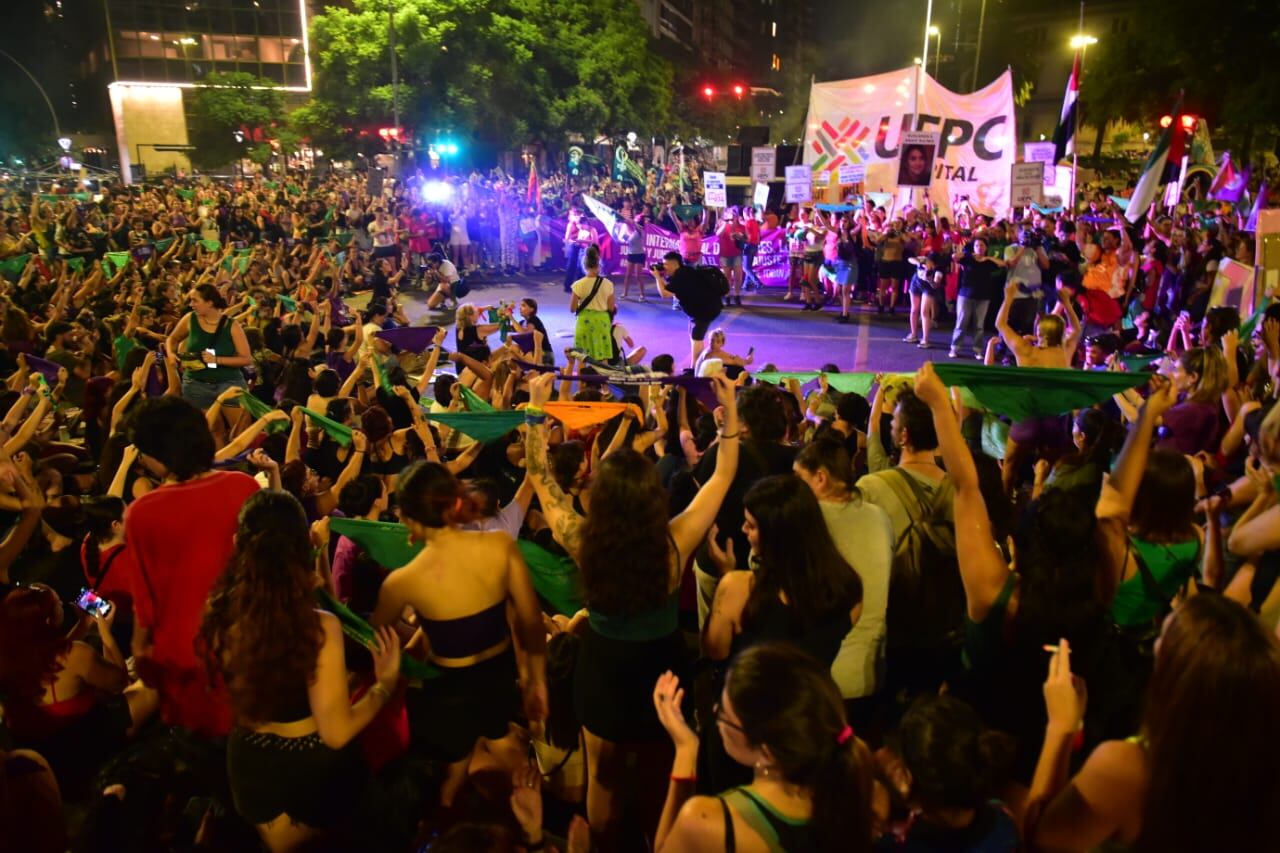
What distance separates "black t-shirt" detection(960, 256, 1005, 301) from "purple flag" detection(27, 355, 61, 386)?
10825mm

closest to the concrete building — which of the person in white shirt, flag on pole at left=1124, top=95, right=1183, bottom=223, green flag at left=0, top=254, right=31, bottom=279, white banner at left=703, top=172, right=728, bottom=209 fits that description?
the person in white shirt

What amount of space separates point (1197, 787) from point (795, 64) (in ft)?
458

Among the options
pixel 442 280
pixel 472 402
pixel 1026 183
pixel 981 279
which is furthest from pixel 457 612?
pixel 1026 183

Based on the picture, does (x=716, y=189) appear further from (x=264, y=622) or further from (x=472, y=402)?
(x=264, y=622)

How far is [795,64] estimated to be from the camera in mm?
129000

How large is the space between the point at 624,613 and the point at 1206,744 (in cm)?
168

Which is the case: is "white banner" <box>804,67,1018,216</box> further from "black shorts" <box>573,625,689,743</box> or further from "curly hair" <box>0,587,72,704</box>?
"curly hair" <box>0,587,72,704</box>

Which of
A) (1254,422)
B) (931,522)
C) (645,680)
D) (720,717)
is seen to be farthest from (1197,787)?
(1254,422)

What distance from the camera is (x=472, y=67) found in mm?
35562

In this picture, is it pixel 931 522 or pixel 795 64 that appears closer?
pixel 931 522

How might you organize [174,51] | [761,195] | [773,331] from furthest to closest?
[174,51]
[761,195]
[773,331]

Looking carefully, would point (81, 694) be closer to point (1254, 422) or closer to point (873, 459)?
point (873, 459)

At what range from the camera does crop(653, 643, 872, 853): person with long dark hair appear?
6.34 feet

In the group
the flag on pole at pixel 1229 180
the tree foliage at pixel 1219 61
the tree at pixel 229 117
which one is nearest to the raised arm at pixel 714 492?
the flag on pole at pixel 1229 180
